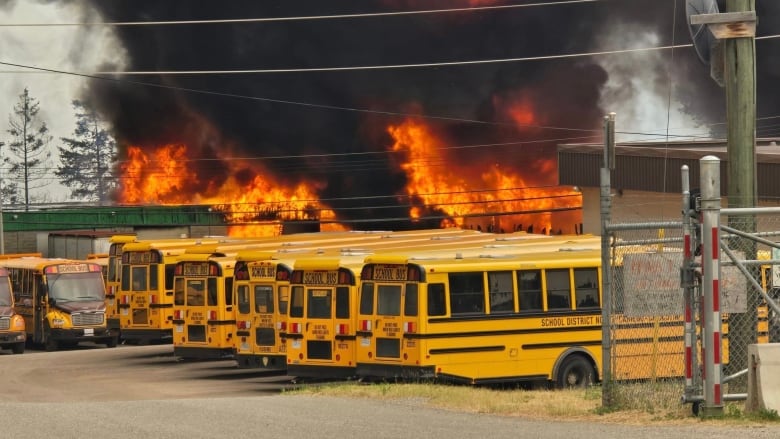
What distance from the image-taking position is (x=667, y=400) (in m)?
14.2

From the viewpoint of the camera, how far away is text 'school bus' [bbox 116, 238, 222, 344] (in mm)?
33625

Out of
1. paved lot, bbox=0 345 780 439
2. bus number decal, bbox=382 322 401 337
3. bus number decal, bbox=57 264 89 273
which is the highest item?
bus number decal, bbox=57 264 89 273

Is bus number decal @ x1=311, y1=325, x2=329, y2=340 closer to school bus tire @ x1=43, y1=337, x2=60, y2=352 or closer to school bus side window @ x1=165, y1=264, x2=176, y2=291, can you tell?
school bus side window @ x1=165, y1=264, x2=176, y2=291

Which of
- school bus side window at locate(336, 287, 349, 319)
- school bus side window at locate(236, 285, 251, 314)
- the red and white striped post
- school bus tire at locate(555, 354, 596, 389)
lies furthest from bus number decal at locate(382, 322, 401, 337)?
the red and white striped post

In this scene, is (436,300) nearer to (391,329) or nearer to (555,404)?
(391,329)

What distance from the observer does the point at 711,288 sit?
13.0 metres

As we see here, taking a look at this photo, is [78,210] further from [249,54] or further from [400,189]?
[400,189]

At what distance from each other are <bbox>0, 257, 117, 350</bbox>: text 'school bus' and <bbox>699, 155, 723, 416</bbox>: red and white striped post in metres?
27.0

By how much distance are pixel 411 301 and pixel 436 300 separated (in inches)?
17.6

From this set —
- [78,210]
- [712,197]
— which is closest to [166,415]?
[712,197]

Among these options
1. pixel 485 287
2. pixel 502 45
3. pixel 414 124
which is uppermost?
pixel 502 45

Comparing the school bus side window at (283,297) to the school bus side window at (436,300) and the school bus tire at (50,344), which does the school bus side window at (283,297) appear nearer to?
the school bus side window at (436,300)

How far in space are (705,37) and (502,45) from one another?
53.5 metres

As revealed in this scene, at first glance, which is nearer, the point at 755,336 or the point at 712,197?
the point at 712,197
